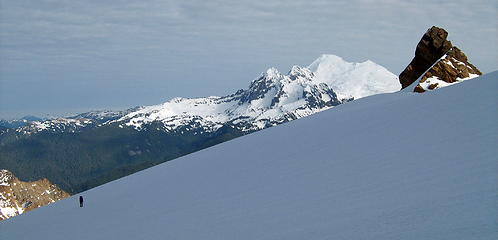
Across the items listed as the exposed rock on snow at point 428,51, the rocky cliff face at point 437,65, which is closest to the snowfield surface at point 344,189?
the rocky cliff face at point 437,65

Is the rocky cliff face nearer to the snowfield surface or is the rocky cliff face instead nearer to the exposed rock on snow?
the exposed rock on snow

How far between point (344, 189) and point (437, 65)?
3473 centimetres

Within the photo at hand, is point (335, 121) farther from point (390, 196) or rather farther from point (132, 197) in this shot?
point (390, 196)

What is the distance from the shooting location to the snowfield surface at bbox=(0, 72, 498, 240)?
998cm

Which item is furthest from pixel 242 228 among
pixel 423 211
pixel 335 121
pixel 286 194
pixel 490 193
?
pixel 335 121

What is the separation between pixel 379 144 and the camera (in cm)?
1898

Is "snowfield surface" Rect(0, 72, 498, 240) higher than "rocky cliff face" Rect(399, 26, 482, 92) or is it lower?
lower

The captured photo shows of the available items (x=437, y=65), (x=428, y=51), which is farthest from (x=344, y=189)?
(x=428, y=51)

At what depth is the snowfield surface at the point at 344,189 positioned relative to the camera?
998cm

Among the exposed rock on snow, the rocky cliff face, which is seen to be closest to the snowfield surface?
the rocky cliff face

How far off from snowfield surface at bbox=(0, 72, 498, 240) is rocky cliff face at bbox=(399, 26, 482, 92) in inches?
578

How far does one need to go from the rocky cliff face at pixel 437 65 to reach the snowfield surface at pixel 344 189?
48.2ft

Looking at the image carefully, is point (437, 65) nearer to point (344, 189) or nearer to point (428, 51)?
point (428, 51)

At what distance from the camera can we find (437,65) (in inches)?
1725
